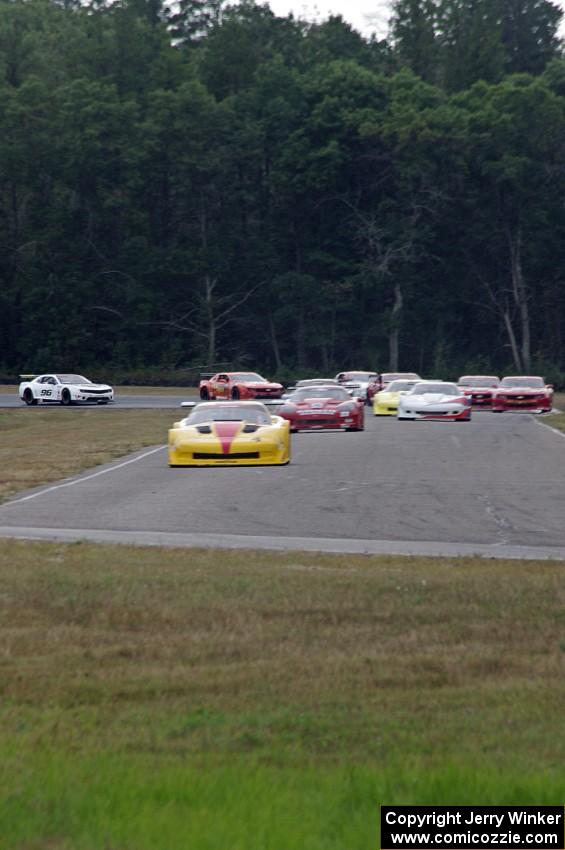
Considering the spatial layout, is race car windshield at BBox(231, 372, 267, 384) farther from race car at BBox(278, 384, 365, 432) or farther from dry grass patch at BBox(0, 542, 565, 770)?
dry grass patch at BBox(0, 542, 565, 770)

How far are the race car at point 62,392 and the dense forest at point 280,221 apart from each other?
26386mm

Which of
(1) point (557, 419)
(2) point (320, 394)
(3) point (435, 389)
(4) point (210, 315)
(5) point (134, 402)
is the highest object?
(4) point (210, 315)

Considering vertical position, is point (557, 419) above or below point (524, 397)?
below

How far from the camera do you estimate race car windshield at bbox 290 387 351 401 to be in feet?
122

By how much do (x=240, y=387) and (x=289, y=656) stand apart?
150ft

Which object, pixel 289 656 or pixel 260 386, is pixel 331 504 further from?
pixel 260 386

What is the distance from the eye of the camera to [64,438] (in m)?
36.0

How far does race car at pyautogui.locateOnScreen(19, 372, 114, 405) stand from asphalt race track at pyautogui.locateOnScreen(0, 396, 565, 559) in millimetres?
28744

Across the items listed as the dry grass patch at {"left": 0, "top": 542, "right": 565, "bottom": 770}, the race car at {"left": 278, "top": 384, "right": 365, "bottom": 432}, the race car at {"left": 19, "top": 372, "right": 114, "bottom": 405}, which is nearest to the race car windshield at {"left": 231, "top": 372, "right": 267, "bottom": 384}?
the race car at {"left": 19, "top": 372, "right": 114, "bottom": 405}

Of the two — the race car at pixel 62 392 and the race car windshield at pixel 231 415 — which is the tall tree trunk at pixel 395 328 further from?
the race car windshield at pixel 231 415

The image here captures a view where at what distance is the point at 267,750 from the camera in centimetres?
652

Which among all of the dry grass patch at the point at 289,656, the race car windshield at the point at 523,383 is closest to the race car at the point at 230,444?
the dry grass patch at the point at 289,656

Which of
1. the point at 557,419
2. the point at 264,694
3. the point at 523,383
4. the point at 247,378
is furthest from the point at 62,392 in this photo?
the point at 264,694

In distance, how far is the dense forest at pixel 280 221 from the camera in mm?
87250
